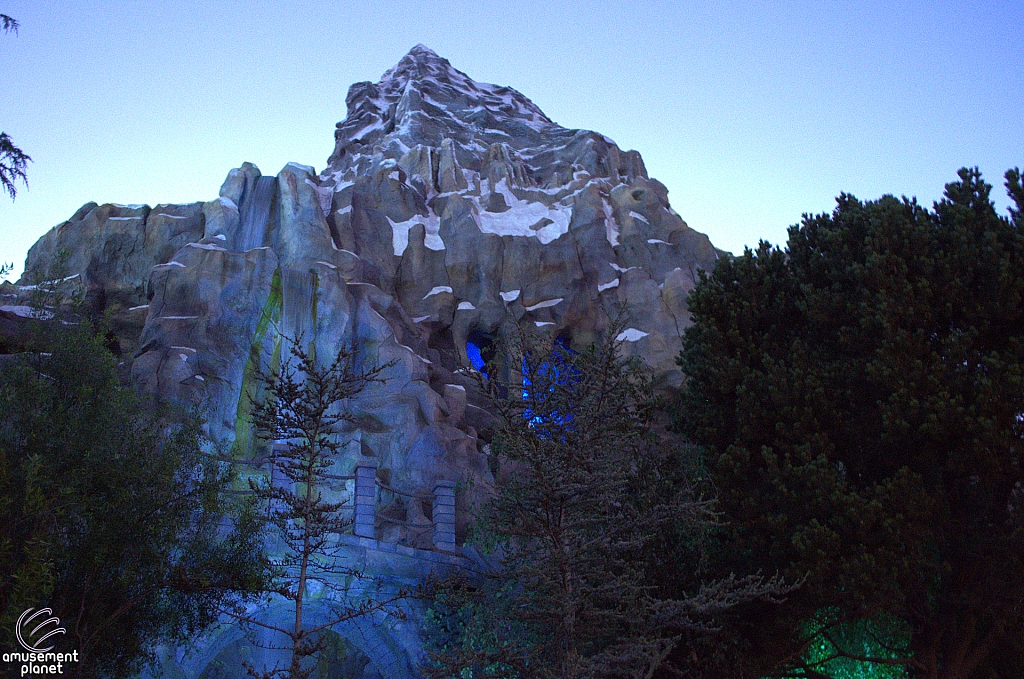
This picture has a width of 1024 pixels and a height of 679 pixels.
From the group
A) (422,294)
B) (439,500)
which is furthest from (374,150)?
(439,500)

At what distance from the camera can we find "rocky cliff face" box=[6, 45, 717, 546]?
3034 cm

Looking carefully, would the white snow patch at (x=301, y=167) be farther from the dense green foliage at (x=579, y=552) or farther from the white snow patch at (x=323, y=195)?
the dense green foliage at (x=579, y=552)

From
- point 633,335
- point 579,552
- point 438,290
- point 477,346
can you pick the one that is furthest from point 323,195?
point 579,552

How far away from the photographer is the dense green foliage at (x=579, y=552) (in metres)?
13.5

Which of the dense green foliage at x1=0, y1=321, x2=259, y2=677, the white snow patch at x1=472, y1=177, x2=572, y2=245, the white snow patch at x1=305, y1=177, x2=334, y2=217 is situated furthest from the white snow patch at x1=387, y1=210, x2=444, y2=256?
the dense green foliage at x1=0, y1=321, x2=259, y2=677

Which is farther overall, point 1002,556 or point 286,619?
point 286,619

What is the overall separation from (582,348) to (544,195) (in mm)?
9472

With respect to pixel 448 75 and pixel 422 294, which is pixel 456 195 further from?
pixel 448 75

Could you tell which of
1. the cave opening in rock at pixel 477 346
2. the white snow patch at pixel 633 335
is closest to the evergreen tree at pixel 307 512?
the white snow patch at pixel 633 335

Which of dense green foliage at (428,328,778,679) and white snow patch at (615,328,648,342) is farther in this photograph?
white snow patch at (615,328,648,342)

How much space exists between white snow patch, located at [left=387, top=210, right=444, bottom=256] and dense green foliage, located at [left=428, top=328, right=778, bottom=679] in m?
23.4

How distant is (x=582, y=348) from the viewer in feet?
128

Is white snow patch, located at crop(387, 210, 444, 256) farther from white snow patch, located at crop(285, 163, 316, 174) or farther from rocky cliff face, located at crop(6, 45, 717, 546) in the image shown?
white snow patch, located at crop(285, 163, 316, 174)

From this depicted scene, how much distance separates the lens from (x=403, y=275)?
39.3m
